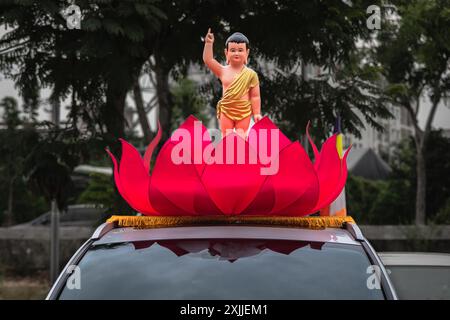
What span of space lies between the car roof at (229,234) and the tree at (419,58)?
31.6ft

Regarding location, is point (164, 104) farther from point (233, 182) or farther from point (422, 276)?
point (233, 182)

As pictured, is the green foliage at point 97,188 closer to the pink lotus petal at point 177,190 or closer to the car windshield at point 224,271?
Answer: the pink lotus petal at point 177,190

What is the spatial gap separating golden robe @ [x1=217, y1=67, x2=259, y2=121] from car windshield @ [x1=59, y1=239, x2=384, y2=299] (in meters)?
3.16

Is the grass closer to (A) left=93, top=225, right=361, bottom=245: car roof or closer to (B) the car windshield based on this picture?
(A) left=93, top=225, right=361, bottom=245: car roof

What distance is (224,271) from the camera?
11.5ft

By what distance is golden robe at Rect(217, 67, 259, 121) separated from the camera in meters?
6.80

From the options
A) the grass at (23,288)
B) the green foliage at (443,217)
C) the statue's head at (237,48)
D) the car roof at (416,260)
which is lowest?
the grass at (23,288)

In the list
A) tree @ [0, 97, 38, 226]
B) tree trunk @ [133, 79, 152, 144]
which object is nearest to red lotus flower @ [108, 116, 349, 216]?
tree @ [0, 97, 38, 226]

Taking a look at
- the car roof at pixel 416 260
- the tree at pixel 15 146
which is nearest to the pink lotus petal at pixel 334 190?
the car roof at pixel 416 260

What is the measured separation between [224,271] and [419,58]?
1280 centimetres

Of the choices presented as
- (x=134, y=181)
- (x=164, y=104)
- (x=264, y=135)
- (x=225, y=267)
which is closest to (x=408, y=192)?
(x=164, y=104)

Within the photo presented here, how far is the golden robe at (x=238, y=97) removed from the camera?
268 inches
